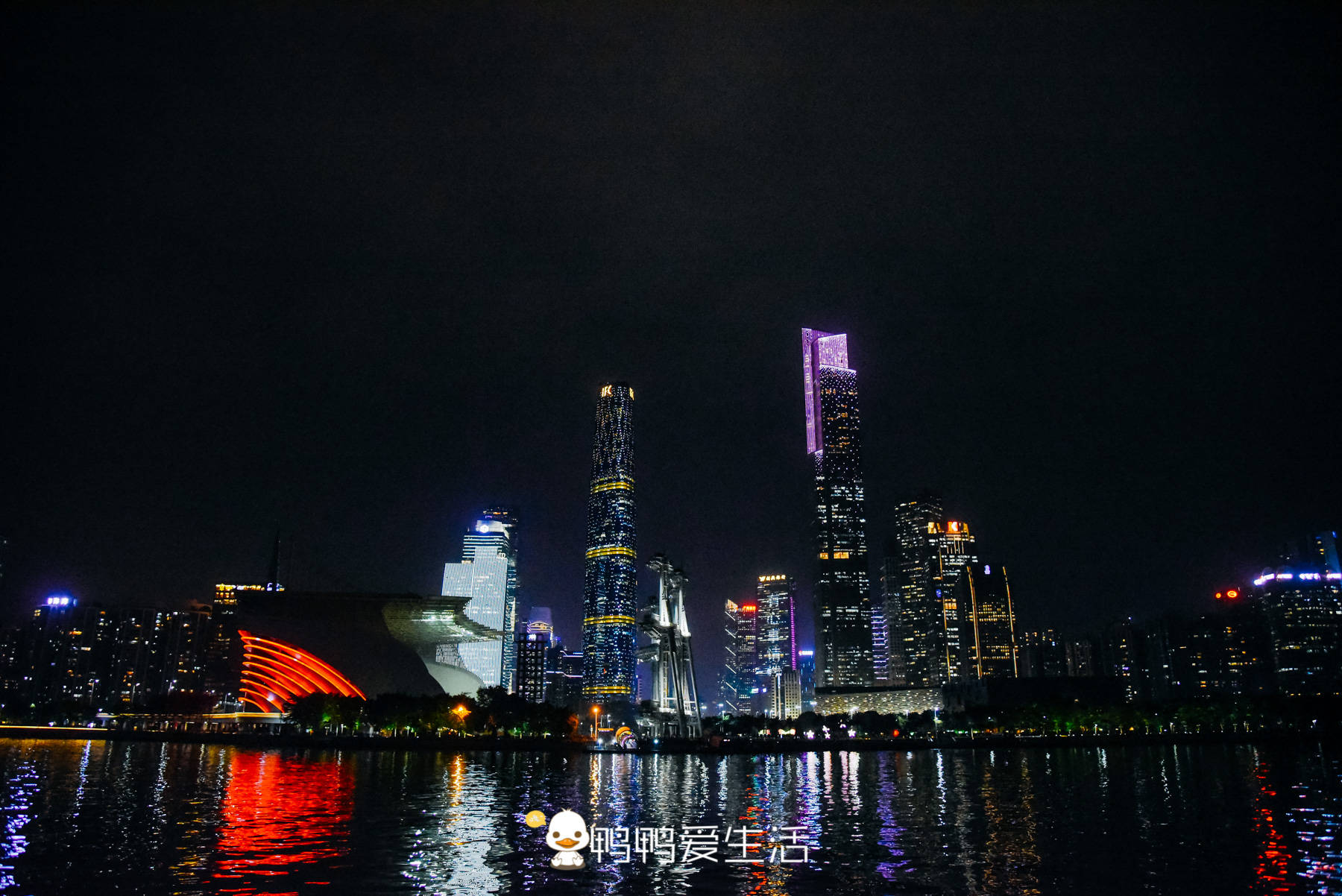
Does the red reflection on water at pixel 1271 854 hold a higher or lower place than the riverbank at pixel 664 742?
higher

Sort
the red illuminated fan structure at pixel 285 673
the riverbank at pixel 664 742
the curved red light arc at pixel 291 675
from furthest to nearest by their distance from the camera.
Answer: the curved red light arc at pixel 291 675 < the red illuminated fan structure at pixel 285 673 < the riverbank at pixel 664 742

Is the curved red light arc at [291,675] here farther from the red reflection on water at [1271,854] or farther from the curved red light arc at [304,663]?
the red reflection on water at [1271,854]

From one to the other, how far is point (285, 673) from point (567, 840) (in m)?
137

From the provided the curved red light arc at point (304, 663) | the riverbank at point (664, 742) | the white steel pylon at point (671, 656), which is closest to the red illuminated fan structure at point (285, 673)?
the curved red light arc at point (304, 663)

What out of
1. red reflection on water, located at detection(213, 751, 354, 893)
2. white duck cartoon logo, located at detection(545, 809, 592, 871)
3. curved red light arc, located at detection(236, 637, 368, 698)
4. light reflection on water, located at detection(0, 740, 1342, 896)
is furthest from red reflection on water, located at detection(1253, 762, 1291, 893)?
curved red light arc, located at detection(236, 637, 368, 698)

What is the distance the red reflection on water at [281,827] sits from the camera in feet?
78.6

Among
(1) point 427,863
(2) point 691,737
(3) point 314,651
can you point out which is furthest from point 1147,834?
(3) point 314,651

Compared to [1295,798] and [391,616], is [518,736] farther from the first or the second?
[1295,798]

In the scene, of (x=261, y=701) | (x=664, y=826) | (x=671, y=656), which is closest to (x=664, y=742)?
(x=671, y=656)

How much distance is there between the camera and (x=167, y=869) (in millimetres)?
24078

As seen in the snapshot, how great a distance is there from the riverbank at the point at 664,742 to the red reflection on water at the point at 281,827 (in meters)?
67.0

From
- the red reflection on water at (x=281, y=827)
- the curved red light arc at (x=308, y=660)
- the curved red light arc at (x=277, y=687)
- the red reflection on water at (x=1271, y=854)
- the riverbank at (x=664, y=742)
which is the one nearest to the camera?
the red reflection on water at (x=1271, y=854)

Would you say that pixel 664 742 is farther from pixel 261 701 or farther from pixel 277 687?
pixel 261 701

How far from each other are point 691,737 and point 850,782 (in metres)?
72.0
